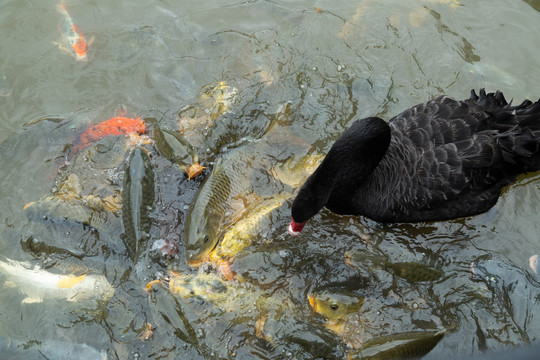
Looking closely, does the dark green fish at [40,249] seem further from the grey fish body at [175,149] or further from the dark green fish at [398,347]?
the dark green fish at [398,347]

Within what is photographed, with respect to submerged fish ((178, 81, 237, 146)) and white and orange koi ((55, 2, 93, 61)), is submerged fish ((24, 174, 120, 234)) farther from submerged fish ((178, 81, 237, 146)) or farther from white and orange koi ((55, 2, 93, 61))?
white and orange koi ((55, 2, 93, 61))

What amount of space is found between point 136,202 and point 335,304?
189 centimetres

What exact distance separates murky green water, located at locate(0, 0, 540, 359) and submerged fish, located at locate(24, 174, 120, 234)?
0.33 ft

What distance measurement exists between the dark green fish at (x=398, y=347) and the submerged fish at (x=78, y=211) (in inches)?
95.3

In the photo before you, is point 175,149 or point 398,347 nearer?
point 398,347

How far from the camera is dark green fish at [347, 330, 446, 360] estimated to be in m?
3.34

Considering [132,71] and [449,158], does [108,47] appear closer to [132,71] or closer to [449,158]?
[132,71]

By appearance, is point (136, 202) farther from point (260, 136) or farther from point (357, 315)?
point (357, 315)

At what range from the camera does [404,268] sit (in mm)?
3914

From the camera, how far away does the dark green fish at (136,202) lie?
383 centimetres

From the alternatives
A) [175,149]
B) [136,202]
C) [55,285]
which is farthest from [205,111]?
[55,285]

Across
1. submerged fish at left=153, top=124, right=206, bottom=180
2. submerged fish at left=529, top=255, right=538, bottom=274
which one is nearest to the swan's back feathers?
submerged fish at left=529, top=255, right=538, bottom=274

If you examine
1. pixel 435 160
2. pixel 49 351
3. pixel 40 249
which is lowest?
pixel 49 351

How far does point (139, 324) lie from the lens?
3.79 meters
